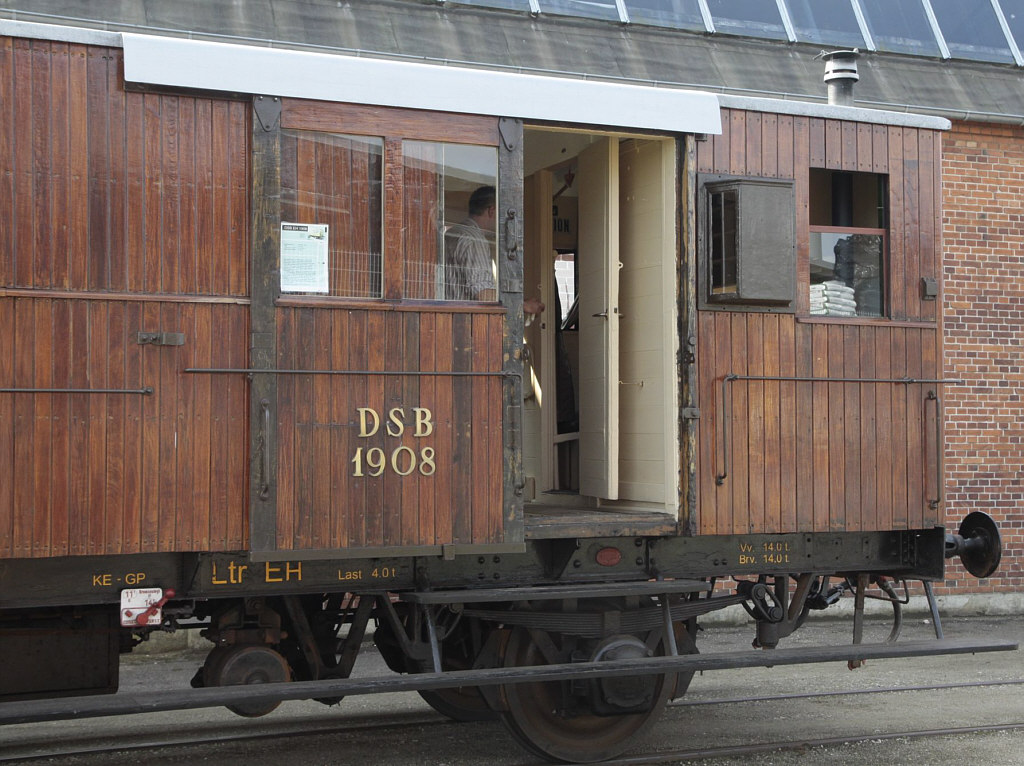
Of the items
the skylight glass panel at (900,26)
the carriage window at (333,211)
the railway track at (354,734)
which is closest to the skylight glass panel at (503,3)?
the skylight glass panel at (900,26)

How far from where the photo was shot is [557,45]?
11.2 metres

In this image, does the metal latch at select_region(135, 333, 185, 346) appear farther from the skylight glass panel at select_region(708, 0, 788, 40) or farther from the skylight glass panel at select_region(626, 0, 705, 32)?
the skylight glass panel at select_region(708, 0, 788, 40)

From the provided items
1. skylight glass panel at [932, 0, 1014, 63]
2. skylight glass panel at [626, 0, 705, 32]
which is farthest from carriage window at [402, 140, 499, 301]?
skylight glass panel at [932, 0, 1014, 63]

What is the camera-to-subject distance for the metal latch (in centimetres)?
548

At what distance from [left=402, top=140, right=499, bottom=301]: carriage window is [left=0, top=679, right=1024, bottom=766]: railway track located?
2.74 metres

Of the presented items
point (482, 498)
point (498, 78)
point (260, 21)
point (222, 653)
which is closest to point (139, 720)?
point (222, 653)

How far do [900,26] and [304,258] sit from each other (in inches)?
362

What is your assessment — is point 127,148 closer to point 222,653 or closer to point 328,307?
point 328,307

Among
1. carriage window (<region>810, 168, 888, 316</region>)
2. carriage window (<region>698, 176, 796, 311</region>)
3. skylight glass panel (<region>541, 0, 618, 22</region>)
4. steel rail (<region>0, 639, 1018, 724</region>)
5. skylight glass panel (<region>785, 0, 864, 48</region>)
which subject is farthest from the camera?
skylight glass panel (<region>785, 0, 864, 48</region>)

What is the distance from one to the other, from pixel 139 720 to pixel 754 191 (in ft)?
17.6

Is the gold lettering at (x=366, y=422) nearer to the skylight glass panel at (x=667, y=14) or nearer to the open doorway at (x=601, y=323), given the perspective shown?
the open doorway at (x=601, y=323)

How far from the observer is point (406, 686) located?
5723 millimetres

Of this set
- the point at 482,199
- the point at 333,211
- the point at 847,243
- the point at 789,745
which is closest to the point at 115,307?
the point at 333,211

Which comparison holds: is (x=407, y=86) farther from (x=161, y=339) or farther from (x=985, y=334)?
(x=985, y=334)
